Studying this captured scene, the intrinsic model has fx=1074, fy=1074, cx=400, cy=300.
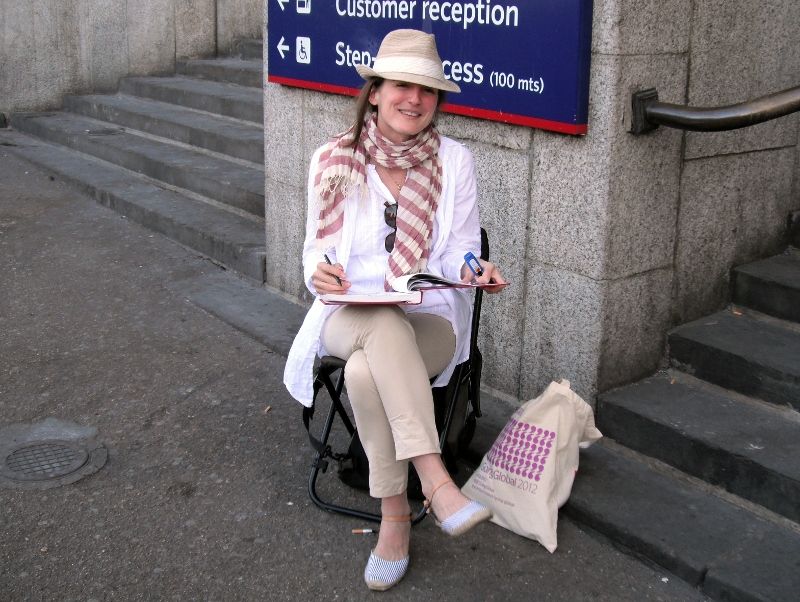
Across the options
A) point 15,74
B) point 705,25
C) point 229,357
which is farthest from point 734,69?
point 15,74

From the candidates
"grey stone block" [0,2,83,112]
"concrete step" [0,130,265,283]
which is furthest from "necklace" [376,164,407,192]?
"grey stone block" [0,2,83,112]

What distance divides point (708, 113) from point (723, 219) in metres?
0.82

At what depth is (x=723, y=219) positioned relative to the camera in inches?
179

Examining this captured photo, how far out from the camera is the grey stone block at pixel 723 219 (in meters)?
4.41

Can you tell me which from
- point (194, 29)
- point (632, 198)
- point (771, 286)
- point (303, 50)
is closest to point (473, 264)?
point (632, 198)

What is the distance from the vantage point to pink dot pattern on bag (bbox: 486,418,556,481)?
12.3 feet

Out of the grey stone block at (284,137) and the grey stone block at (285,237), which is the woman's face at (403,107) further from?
the grey stone block at (285,237)

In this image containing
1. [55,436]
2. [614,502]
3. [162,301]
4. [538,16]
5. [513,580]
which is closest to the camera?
[513,580]

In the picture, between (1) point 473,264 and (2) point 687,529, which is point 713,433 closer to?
(2) point 687,529

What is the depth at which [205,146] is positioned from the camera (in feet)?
28.0

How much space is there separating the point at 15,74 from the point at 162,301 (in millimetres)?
5895

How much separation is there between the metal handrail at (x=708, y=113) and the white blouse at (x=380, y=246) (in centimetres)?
68

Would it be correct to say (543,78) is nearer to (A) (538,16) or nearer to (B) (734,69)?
(A) (538,16)

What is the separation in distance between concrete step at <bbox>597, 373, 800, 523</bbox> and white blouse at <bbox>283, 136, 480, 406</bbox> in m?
0.80
